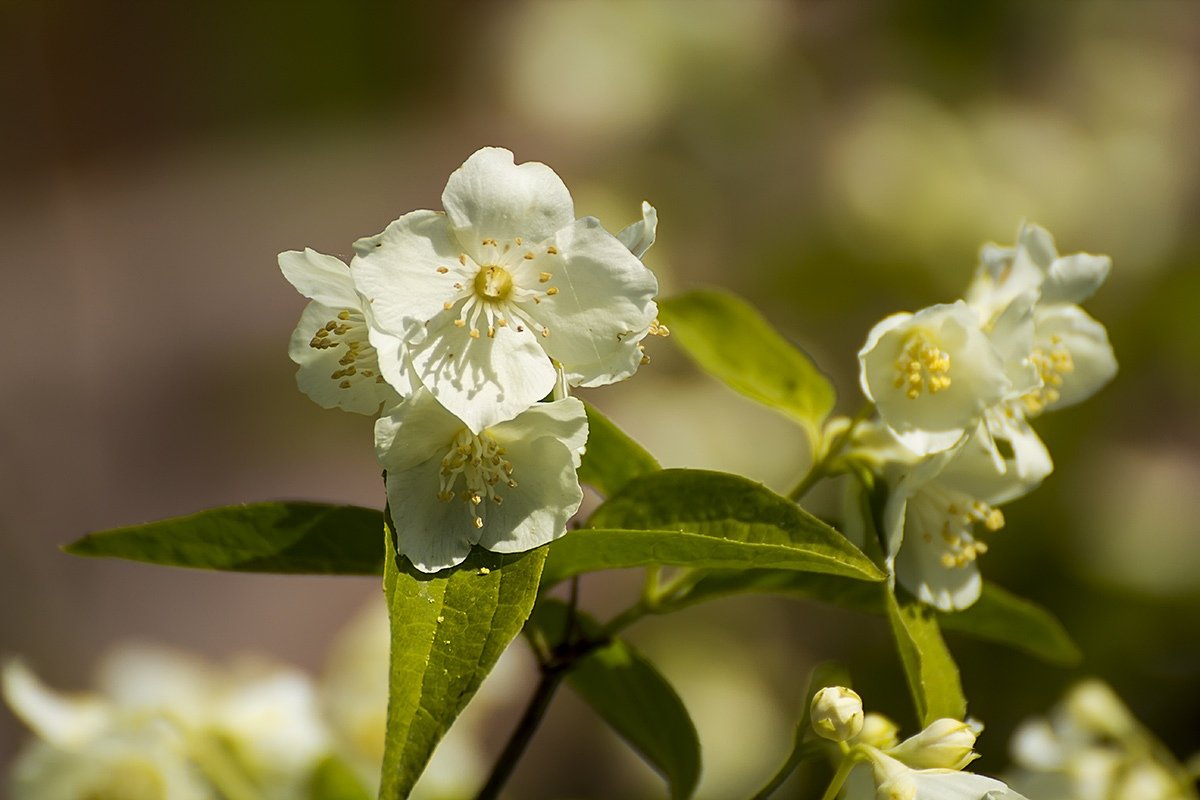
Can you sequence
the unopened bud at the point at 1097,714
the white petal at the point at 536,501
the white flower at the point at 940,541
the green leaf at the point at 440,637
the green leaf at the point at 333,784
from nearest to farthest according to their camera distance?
the green leaf at the point at 440,637 < the white petal at the point at 536,501 < the white flower at the point at 940,541 < the green leaf at the point at 333,784 < the unopened bud at the point at 1097,714

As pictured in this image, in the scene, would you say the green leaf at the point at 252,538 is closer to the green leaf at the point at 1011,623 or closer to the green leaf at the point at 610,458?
the green leaf at the point at 610,458

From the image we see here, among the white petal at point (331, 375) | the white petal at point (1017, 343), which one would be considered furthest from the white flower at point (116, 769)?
the white petal at point (1017, 343)

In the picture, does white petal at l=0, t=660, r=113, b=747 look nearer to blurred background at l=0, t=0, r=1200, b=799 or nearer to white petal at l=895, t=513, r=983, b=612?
white petal at l=895, t=513, r=983, b=612

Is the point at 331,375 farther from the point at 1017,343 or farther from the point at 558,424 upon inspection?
the point at 1017,343

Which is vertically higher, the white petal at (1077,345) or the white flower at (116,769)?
the white petal at (1077,345)

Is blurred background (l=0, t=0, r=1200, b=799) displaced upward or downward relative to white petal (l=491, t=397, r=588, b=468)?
downward

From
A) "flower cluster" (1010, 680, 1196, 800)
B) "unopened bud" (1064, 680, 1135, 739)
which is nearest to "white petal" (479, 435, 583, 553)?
"flower cluster" (1010, 680, 1196, 800)
